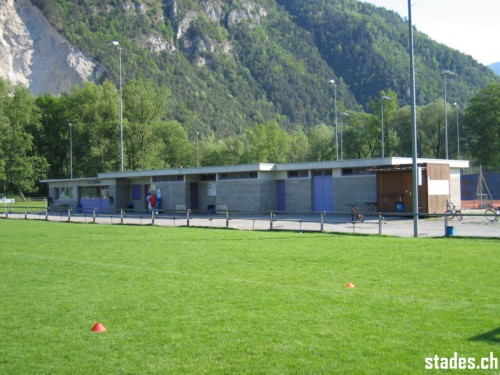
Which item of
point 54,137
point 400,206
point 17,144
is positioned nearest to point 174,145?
point 54,137

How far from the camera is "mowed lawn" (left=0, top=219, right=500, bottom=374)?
6.55 m

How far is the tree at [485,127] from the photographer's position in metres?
66.9

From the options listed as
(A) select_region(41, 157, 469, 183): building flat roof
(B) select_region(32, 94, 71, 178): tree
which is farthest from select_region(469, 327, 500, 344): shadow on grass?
(B) select_region(32, 94, 71, 178): tree

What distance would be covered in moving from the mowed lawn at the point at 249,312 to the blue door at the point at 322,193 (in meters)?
23.2

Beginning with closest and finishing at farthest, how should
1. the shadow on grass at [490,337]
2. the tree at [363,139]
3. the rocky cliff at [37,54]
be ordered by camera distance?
1. the shadow on grass at [490,337]
2. the tree at [363,139]
3. the rocky cliff at [37,54]

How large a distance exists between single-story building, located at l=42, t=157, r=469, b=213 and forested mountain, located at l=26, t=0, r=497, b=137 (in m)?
78.2

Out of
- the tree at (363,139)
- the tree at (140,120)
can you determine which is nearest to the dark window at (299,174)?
the tree at (363,139)

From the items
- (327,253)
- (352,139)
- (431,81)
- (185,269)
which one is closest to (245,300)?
(185,269)

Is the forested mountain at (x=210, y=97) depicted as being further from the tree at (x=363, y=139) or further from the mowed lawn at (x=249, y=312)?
the mowed lawn at (x=249, y=312)

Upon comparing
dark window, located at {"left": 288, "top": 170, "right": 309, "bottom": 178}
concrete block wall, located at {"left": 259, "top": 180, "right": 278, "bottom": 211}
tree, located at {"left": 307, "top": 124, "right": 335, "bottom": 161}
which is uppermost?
tree, located at {"left": 307, "top": 124, "right": 335, "bottom": 161}

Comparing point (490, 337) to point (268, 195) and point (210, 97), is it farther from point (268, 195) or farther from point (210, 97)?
point (210, 97)

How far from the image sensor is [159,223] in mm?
35312

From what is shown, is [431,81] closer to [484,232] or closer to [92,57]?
[92,57]

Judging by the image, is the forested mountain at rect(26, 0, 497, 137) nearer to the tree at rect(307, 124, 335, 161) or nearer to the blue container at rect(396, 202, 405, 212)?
the tree at rect(307, 124, 335, 161)
